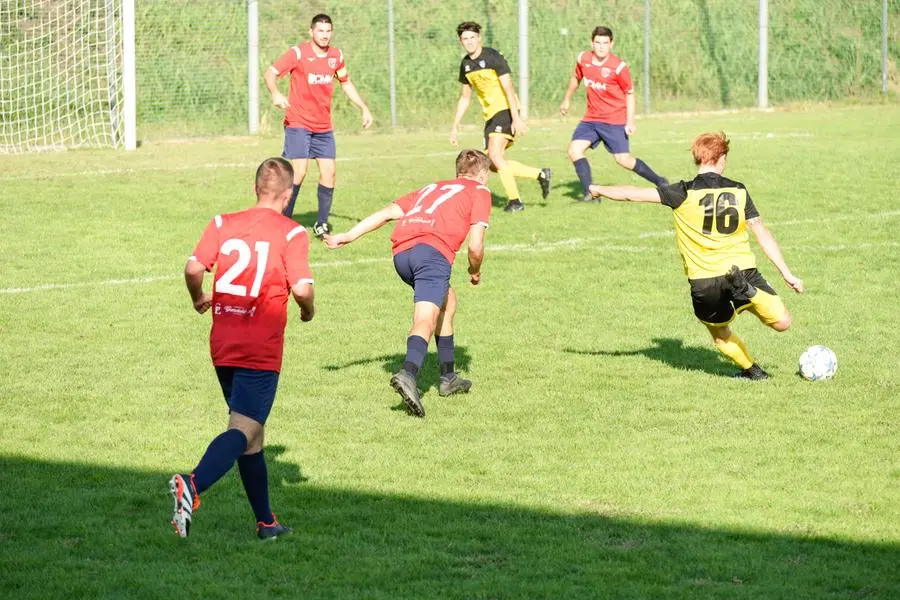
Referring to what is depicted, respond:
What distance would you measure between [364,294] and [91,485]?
5901mm

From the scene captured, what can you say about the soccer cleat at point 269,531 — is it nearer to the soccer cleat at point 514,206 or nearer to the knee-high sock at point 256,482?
the knee-high sock at point 256,482

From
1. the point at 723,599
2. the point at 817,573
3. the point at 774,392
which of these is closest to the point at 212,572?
the point at 723,599

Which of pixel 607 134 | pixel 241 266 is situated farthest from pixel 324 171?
pixel 241 266

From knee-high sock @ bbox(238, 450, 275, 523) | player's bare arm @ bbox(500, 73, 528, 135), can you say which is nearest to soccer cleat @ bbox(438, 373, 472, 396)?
knee-high sock @ bbox(238, 450, 275, 523)

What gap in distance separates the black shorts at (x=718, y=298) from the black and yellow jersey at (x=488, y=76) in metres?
8.28

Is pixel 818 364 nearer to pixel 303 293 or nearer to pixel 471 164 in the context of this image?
pixel 471 164

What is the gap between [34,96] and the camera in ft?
80.0

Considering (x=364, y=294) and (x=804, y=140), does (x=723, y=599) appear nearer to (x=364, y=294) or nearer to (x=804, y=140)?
(x=364, y=294)

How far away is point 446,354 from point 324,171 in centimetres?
676

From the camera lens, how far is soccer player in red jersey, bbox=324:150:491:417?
30.0 ft

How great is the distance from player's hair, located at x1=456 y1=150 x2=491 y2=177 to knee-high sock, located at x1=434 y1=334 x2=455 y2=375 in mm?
1166

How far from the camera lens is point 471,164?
948 cm

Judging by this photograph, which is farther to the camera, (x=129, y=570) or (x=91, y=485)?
(x=91, y=485)

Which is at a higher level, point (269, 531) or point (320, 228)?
point (320, 228)
